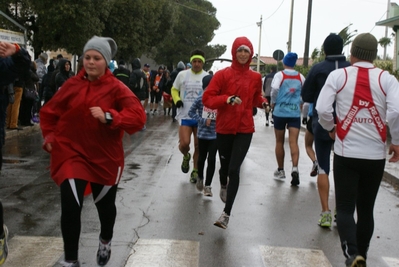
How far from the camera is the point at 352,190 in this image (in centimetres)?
512

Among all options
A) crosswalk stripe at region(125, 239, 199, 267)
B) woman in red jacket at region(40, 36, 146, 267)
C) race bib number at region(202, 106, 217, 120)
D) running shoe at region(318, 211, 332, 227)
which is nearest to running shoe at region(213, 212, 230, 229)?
crosswalk stripe at region(125, 239, 199, 267)

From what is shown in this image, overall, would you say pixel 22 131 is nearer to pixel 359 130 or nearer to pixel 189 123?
pixel 189 123

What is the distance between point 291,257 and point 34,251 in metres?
2.26

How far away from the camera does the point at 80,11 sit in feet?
75.4

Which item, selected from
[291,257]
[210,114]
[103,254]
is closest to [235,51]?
[210,114]

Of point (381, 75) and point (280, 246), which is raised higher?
point (381, 75)

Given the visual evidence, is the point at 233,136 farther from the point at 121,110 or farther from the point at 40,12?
the point at 40,12

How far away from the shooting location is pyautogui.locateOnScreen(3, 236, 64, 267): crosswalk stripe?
5375 millimetres

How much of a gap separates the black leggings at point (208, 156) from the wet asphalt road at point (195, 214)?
0.30 metres

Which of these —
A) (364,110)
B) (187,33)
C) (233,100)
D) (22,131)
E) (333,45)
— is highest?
(333,45)

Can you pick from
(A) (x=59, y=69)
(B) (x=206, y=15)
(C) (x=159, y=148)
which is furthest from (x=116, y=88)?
(B) (x=206, y=15)

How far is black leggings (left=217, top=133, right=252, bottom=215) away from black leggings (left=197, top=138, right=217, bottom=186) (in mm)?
1290

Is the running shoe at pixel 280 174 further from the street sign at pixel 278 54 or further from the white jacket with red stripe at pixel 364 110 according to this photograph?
the street sign at pixel 278 54

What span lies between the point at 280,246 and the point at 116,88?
2341mm
